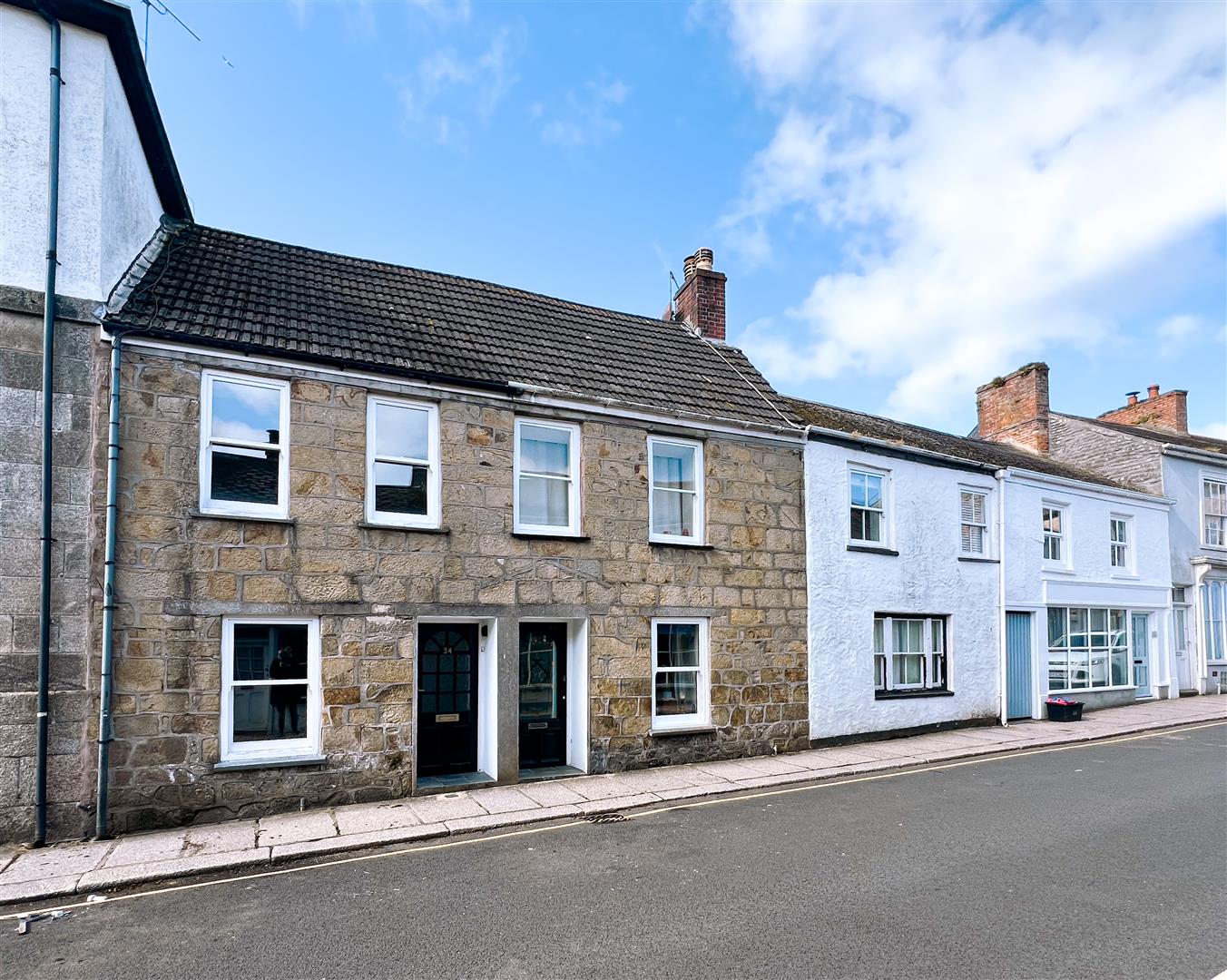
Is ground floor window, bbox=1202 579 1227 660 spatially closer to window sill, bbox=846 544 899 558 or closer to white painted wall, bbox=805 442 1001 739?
white painted wall, bbox=805 442 1001 739

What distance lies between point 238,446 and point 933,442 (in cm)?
1514

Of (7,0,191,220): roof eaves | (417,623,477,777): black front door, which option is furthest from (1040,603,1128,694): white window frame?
(7,0,191,220): roof eaves

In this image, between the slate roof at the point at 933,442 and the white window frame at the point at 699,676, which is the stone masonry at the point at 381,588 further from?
the slate roof at the point at 933,442

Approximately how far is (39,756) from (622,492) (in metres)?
7.81

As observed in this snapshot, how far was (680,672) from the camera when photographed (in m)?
12.8

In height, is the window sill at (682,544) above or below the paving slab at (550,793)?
Answer: above

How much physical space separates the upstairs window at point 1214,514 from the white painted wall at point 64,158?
90.6 ft

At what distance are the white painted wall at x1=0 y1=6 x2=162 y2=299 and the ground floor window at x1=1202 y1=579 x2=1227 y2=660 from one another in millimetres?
27509

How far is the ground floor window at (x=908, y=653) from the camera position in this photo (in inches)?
606

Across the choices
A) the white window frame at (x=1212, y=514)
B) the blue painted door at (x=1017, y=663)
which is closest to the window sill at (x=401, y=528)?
the blue painted door at (x=1017, y=663)

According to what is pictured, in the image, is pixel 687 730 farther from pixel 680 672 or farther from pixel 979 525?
pixel 979 525

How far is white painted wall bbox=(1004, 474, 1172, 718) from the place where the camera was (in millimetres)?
18328

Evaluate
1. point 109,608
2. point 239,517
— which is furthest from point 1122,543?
point 109,608

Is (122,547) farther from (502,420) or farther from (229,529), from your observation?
(502,420)
